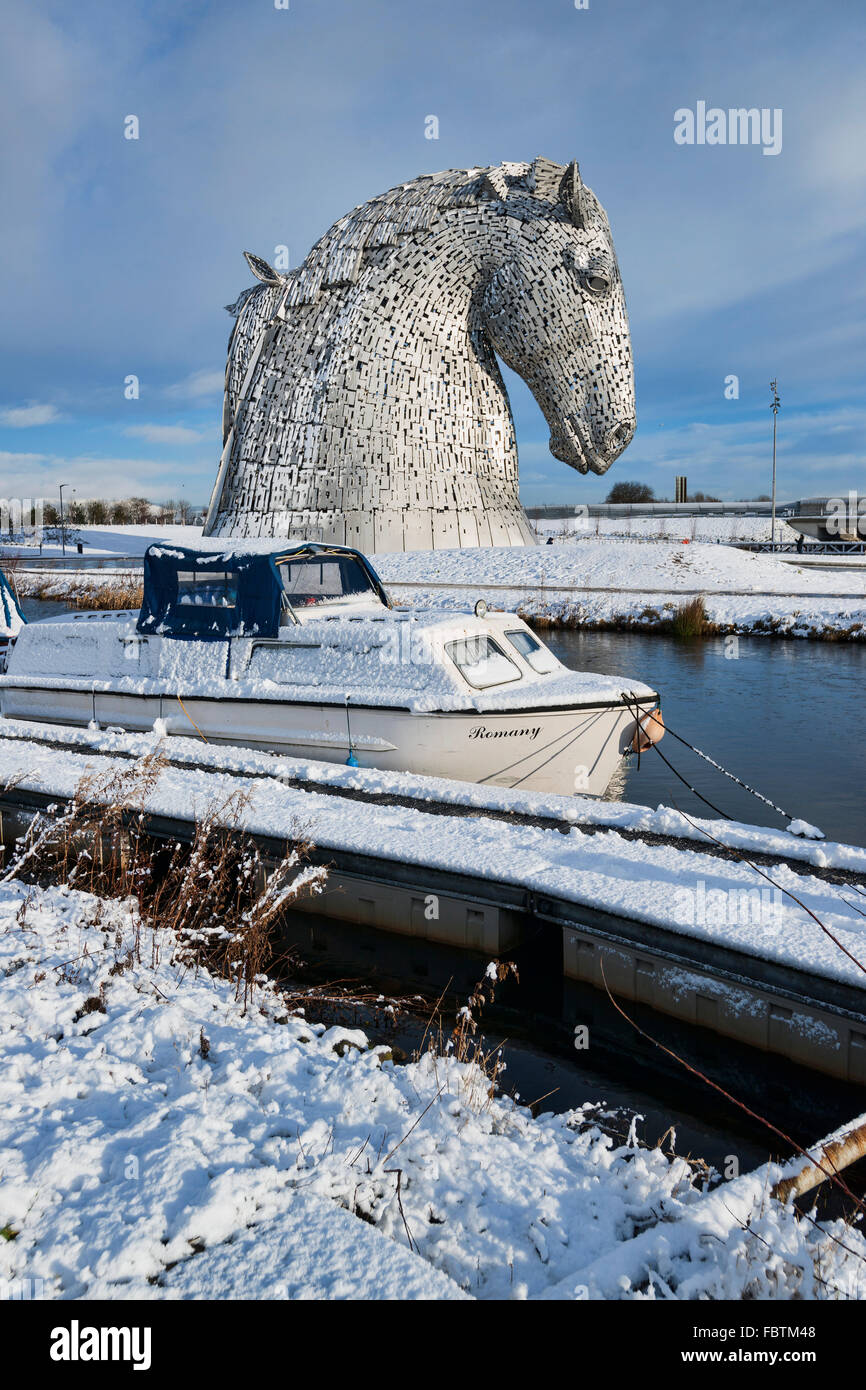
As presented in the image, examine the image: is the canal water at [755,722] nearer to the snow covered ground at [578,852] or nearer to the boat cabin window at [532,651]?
the boat cabin window at [532,651]

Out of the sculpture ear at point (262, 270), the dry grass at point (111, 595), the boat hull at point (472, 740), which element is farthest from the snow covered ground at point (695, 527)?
the boat hull at point (472, 740)

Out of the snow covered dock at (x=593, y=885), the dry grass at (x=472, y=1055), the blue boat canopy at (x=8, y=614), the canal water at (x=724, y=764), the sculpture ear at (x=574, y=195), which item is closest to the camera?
the dry grass at (x=472, y=1055)

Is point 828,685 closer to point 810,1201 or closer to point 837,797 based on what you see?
point 837,797

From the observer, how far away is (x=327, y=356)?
25344 mm

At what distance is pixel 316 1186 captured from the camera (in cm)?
311

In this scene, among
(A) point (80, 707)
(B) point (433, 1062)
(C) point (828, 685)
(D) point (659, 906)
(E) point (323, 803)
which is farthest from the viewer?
(C) point (828, 685)

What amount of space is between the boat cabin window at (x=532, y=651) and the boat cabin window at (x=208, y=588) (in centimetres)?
315

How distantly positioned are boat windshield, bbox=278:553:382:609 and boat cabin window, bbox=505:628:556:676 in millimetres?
2192

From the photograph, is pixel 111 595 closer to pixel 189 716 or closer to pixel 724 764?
pixel 189 716

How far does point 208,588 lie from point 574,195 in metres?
18.0

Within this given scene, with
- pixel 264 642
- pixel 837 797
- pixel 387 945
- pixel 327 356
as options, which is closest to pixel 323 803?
pixel 387 945

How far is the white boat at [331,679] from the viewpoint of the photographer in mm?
8680

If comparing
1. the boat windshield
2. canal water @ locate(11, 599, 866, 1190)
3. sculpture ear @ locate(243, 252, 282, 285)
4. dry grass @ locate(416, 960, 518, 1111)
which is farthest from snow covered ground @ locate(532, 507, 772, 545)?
dry grass @ locate(416, 960, 518, 1111)
